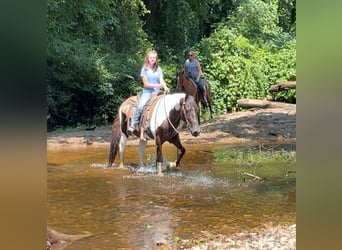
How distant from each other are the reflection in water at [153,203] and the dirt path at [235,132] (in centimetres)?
113

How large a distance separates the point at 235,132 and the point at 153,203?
321cm

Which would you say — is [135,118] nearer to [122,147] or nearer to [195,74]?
[122,147]

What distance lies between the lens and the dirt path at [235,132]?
19.5 ft

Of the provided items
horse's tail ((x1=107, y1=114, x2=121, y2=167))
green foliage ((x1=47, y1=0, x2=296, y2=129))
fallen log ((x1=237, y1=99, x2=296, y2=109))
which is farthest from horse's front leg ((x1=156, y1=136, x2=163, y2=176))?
fallen log ((x1=237, y1=99, x2=296, y2=109))

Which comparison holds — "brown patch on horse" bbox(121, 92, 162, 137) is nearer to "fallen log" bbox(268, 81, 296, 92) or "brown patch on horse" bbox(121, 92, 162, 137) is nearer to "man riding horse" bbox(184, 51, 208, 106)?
"man riding horse" bbox(184, 51, 208, 106)

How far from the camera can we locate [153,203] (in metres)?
3.42

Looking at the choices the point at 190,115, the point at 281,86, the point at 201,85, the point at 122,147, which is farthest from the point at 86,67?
the point at 190,115

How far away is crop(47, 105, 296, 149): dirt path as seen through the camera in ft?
19.5

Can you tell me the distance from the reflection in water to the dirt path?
113 cm

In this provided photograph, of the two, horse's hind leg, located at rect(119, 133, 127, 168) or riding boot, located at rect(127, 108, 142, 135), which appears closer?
riding boot, located at rect(127, 108, 142, 135)
